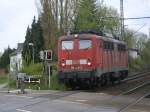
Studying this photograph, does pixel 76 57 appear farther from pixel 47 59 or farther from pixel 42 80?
pixel 42 80

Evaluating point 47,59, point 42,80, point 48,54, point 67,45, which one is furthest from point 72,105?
point 42,80

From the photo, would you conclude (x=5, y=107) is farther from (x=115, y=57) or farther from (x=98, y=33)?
(x=115, y=57)

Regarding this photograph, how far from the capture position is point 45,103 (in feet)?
81.3

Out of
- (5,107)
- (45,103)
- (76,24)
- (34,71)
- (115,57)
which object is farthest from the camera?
(76,24)

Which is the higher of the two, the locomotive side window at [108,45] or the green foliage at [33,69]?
the locomotive side window at [108,45]

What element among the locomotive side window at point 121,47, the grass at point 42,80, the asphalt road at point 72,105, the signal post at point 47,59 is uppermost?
the locomotive side window at point 121,47

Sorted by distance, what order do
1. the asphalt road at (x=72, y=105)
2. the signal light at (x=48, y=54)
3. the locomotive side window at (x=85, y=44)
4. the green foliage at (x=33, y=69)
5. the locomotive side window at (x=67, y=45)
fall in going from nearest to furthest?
the asphalt road at (x=72, y=105), the locomotive side window at (x=85, y=44), the locomotive side window at (x=67, y=45), the signal light at (x=48, y=54), the green foliage at (x=33, y=69)

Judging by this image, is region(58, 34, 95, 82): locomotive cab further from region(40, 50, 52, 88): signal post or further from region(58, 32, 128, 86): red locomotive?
region(40, 50, 52, 88): signal post

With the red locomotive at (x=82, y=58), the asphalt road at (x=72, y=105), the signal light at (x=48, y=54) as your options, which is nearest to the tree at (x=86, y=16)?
the signal light at (x=48, y=54)

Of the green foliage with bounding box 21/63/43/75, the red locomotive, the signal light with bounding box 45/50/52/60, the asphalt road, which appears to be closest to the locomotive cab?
the red locomotive

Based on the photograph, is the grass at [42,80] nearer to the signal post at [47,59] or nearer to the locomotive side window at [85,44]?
the signal post at [47,59]

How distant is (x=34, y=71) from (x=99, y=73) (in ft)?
37.1

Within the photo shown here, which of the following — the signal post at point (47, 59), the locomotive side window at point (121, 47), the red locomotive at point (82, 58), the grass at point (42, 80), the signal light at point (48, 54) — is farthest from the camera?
the locomotive side window at point (121, 47)

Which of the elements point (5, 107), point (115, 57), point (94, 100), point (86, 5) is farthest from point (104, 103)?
point (86, 5)
